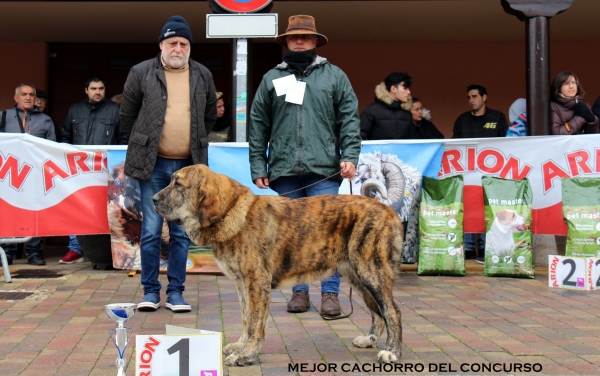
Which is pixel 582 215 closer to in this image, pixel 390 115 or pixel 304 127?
pixel 390 115

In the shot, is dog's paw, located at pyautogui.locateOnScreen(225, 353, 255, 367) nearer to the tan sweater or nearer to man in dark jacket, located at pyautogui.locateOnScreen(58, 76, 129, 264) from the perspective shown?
the tan sweater

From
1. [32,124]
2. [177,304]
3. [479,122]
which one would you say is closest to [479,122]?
[479,122]

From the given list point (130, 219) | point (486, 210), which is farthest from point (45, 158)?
point (486, 210)

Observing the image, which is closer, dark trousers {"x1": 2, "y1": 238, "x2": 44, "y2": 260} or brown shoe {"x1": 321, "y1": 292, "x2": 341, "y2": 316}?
brown shoe {"x1": 321, "y1": 292, "x2": 341, "y2": 316}

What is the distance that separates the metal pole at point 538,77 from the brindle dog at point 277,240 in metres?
4.72

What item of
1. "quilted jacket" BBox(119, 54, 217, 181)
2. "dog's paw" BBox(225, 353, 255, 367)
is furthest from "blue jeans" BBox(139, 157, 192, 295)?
"dog's paw" BBox(225, 353, 255, 367)

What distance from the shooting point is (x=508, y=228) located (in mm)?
7773

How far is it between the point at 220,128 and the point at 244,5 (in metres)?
2.14

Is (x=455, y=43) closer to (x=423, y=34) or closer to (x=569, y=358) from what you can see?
(x=423, y=34)

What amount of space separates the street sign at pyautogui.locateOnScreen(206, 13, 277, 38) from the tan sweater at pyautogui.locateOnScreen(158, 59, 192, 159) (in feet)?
4.82

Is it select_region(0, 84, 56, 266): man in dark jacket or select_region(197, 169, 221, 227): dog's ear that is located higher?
select_region(0, 84, 56, 266): man in dark jacket

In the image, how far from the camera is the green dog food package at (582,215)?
7.50 meters

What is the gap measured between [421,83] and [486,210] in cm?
542

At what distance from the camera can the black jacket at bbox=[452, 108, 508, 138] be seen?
9.55 meters
